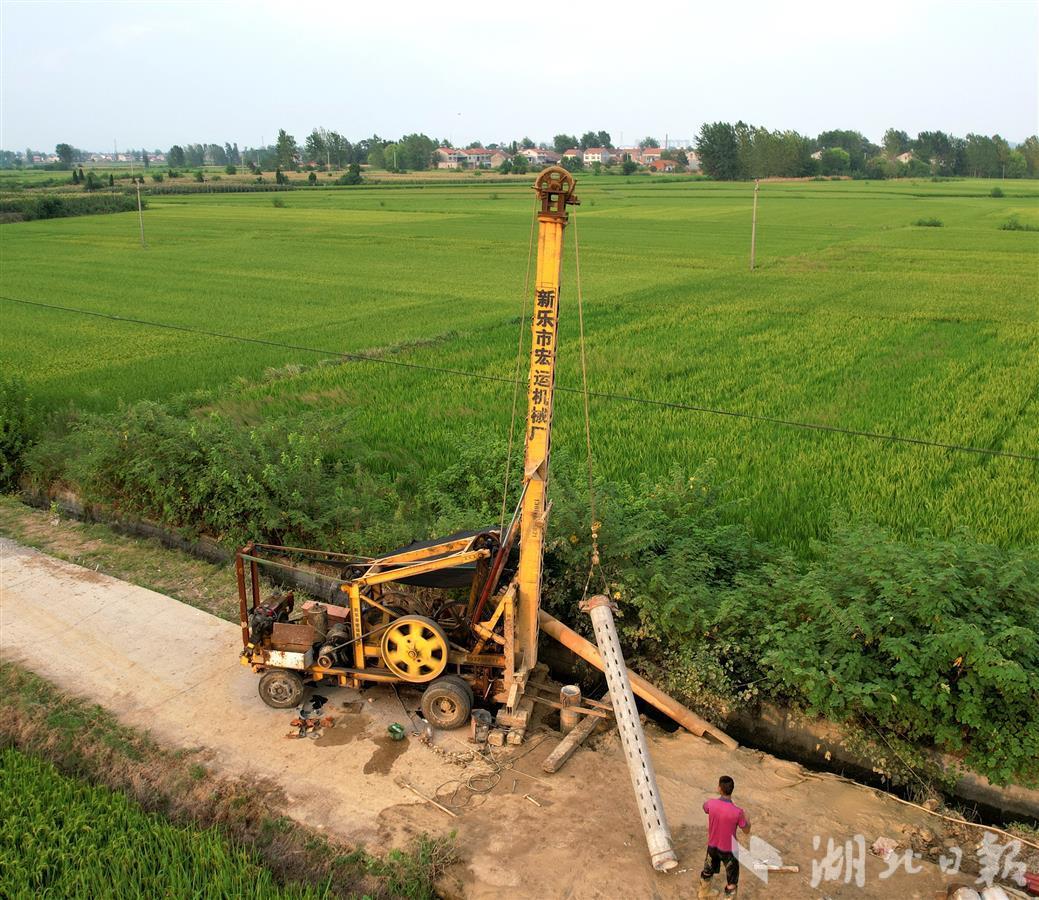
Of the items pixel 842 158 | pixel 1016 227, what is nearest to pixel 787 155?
pixel 842 158

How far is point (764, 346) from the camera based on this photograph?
18906 millimetres

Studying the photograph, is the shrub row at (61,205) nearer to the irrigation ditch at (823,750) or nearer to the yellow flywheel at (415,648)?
the yellow flywheel at (415,648)

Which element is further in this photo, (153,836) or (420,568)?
(420,568)

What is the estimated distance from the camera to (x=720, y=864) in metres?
5.63

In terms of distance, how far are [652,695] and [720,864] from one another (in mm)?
1806

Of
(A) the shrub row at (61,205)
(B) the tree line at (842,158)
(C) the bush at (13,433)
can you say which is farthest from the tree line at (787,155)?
(C) the bush at (13,433)

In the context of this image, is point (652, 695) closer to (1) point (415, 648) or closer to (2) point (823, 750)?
(2) point (823, 750)

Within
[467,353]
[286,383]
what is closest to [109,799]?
[286,383]

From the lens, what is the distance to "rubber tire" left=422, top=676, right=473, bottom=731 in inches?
282

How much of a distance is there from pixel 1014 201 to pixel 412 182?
51170 mm

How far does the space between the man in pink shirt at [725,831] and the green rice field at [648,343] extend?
4.62 meters

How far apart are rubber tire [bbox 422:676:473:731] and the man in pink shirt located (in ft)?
7.37

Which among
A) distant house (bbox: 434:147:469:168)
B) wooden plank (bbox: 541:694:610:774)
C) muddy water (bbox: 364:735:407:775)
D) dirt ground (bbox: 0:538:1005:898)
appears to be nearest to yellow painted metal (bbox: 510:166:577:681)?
wooden plank (bbox: 541:694:610:774)

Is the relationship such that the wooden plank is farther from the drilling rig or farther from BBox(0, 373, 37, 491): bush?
BBox(0, 373, 37, 491): bush
